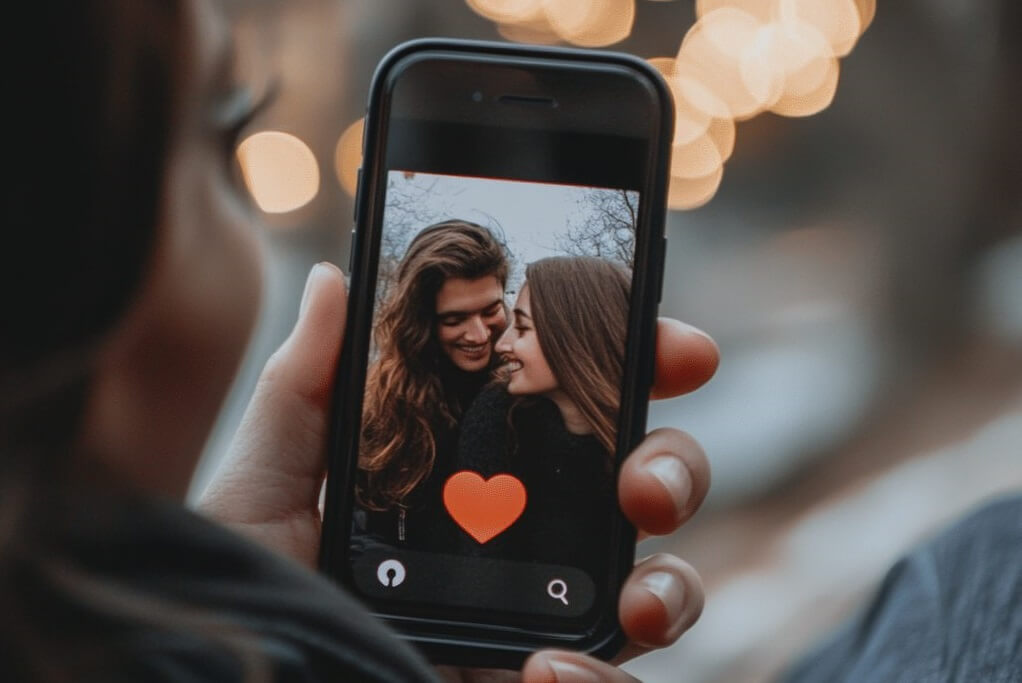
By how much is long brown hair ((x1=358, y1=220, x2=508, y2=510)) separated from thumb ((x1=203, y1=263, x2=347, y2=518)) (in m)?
0.05

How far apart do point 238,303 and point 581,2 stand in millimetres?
1442

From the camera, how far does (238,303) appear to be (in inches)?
14.7

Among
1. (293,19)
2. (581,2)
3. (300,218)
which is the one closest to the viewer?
(581,2)

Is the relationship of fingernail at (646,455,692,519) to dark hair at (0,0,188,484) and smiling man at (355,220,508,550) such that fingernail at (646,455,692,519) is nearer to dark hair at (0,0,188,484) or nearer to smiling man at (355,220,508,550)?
smiling man at (355,220,508,550)

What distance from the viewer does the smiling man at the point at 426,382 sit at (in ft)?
1.90

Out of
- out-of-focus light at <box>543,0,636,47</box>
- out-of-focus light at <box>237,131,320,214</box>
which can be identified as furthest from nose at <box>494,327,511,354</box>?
out-of-focus light at <box>543,0,636,47</box>

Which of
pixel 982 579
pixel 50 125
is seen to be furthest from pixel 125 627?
pixel 982 579

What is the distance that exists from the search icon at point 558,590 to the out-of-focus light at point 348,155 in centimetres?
143

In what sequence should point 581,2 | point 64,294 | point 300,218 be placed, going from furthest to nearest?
point 300,218 < point 581,2 < point 64,294

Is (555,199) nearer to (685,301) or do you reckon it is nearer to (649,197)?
(649,197)

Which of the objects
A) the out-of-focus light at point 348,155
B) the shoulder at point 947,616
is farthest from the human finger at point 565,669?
the out-of-focus light at point 348,155

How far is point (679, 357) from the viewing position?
62cm

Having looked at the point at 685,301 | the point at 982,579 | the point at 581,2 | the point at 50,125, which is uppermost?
the point at 581,2

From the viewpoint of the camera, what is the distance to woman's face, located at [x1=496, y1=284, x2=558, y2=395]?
0.58 m
